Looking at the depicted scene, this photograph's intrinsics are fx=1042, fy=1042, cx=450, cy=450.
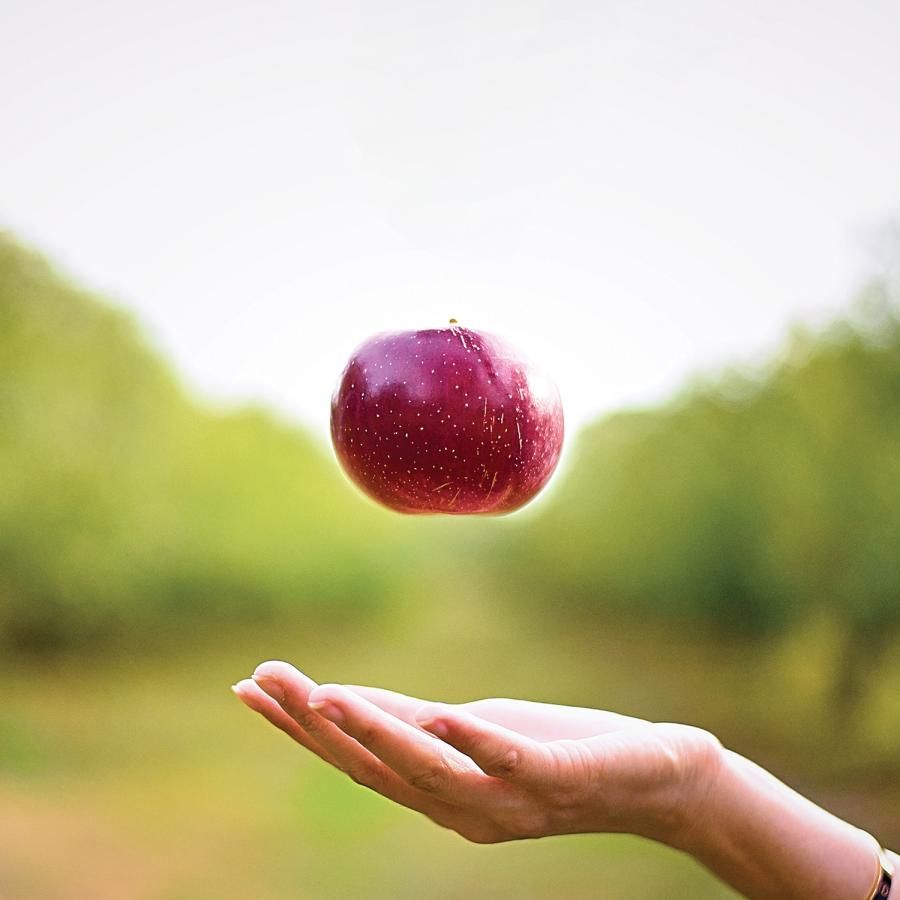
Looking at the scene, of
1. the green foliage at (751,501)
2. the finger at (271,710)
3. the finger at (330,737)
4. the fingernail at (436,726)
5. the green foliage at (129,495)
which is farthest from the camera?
the green foliage at (129,495)

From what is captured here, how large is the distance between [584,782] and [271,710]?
0.26 metres

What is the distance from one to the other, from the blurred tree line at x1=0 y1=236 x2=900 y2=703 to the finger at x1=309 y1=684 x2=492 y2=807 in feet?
11.2

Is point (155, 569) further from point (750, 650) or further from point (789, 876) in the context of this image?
point (789, 876)

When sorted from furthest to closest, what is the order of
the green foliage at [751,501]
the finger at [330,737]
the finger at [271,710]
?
the green foliage at [751,501] < the finger at [271,710] < the finger at [330,737]

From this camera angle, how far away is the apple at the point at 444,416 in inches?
36.6

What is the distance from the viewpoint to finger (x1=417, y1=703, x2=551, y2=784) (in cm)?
60

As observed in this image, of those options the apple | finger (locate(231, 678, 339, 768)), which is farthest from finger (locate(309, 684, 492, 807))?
the apple

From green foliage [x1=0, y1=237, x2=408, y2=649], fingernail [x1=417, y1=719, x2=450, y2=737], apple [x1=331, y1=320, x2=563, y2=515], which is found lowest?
fingernail [x1=417, y1=719, x2=450, y2=737]

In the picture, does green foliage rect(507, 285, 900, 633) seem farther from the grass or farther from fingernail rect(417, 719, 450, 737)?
fingernail rect(417, 719, 450, 737)

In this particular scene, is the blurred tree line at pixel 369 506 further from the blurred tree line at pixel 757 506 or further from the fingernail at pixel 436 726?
the fingernail at pixel 436 726

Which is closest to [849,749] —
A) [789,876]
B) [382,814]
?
[382,814]

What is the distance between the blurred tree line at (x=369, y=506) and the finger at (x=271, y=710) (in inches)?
132

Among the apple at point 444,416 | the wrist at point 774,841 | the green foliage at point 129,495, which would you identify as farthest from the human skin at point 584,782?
the green foliage at point 129,495

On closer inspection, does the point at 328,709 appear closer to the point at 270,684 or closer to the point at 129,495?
the point at 270,684
